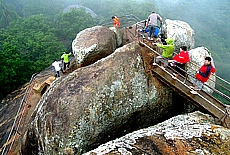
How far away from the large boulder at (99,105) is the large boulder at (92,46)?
289 cm

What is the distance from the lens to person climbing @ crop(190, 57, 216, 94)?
808 centimetres

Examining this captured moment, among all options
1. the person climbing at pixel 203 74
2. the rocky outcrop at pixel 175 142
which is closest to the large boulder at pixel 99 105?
the person climbing at pixel 203 74

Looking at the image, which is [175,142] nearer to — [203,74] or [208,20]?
[203,74]

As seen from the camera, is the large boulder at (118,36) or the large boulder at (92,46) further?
the large boulder at (118,36)

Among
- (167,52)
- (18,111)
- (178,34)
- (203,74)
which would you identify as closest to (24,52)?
(18,111)

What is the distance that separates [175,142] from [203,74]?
10.8 ft

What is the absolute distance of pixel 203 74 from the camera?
326 inches

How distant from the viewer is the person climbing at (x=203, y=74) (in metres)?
8.08

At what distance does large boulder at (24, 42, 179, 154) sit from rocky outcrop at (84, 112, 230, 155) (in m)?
1.77

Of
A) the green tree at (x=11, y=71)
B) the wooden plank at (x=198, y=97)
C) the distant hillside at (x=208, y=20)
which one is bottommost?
the distant hillside at (x=208, y=20)

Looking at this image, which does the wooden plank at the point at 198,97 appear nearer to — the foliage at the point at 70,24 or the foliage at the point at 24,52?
the foliage at the point at 24,52

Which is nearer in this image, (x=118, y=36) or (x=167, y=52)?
(x=167, y=52)

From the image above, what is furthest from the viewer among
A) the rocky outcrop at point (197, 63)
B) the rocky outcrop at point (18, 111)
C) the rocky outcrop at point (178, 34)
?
the rocky outcrop at point (178, 34)

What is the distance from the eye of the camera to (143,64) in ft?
30.8
